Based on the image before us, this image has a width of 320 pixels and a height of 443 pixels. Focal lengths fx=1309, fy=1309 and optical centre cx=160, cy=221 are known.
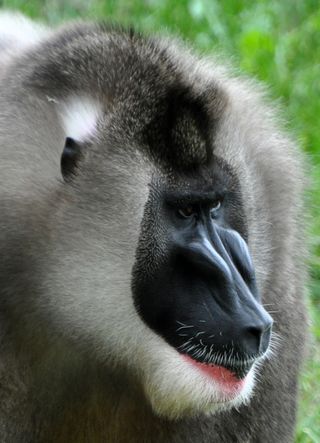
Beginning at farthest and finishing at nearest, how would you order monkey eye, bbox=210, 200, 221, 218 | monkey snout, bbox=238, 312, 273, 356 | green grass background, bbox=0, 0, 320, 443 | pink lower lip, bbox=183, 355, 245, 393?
1. green grass background, bbox=0, 0, 320, 443
2. monkey eye, bbox=210, 200, 221, 218
3. pink lower lip, bbox=183, 355, 245, 393
4. monkey snout, bbox=238, 312, 273, 356

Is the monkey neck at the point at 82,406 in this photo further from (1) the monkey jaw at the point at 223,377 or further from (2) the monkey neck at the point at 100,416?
(1) the monkey jaw at the point at 223,377

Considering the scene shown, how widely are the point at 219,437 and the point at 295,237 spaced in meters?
0.74

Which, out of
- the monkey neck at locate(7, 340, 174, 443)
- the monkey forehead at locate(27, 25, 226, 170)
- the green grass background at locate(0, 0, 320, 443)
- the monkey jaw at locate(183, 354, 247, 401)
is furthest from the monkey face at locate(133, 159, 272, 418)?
the green grass background at locate(0, 0, 320, 443)

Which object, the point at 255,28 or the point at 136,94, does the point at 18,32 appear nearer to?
the point at 136,94

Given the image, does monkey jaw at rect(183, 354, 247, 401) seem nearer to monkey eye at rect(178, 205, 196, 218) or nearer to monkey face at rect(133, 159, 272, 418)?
monkey face at rect(133, 159, 272, 418)

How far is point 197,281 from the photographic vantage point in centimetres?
381

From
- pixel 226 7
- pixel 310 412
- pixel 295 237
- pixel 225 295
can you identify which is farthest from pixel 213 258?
pixel 226 7

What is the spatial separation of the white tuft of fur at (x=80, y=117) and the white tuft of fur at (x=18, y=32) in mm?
568

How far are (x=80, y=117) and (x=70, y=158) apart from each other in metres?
0.14

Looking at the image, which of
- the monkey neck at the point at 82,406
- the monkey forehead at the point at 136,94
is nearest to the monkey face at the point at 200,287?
the monkey forehead at the point at 136,94

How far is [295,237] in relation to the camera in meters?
4.54

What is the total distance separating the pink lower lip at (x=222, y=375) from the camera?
12.6 feet

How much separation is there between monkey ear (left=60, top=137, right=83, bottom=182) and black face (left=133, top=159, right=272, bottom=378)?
0.83 ft

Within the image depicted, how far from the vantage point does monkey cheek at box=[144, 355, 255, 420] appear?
12.6 ft
